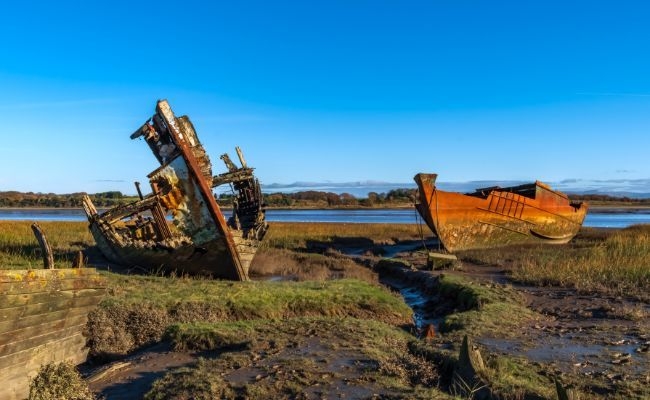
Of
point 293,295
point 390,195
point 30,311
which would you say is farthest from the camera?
point 390,195

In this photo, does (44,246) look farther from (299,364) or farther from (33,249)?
(33,249)

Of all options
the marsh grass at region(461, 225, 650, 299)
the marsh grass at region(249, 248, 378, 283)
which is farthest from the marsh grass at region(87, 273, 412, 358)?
the marsh grass at region(461, 225, 650, 299)

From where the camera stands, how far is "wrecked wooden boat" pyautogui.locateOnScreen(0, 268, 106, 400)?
562cm

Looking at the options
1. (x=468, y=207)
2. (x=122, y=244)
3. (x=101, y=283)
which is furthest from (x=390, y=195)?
(x=101, y=283)

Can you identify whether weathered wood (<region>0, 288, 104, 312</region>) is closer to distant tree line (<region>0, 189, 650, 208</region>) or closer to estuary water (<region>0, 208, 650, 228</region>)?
estuary water (<region>0, 208, 650, 228</region>)

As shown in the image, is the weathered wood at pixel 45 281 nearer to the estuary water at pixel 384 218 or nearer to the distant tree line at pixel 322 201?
the estuary water at pixel 384 218

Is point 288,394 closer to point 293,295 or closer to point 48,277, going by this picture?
point 48,277

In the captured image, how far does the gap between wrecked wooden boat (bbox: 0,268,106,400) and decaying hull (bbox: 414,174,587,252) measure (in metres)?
15.8

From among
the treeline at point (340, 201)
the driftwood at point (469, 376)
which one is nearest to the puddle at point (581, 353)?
the driftwood at point (469, 376)

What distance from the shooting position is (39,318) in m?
6.14

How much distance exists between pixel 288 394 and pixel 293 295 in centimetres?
548

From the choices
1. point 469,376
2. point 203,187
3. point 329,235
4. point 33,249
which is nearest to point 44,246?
point 469,376

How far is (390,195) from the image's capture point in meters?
96.2

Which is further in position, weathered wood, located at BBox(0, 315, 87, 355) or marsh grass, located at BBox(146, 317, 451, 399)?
weathered wood, located at BBox(0, 315, 87, 355)
